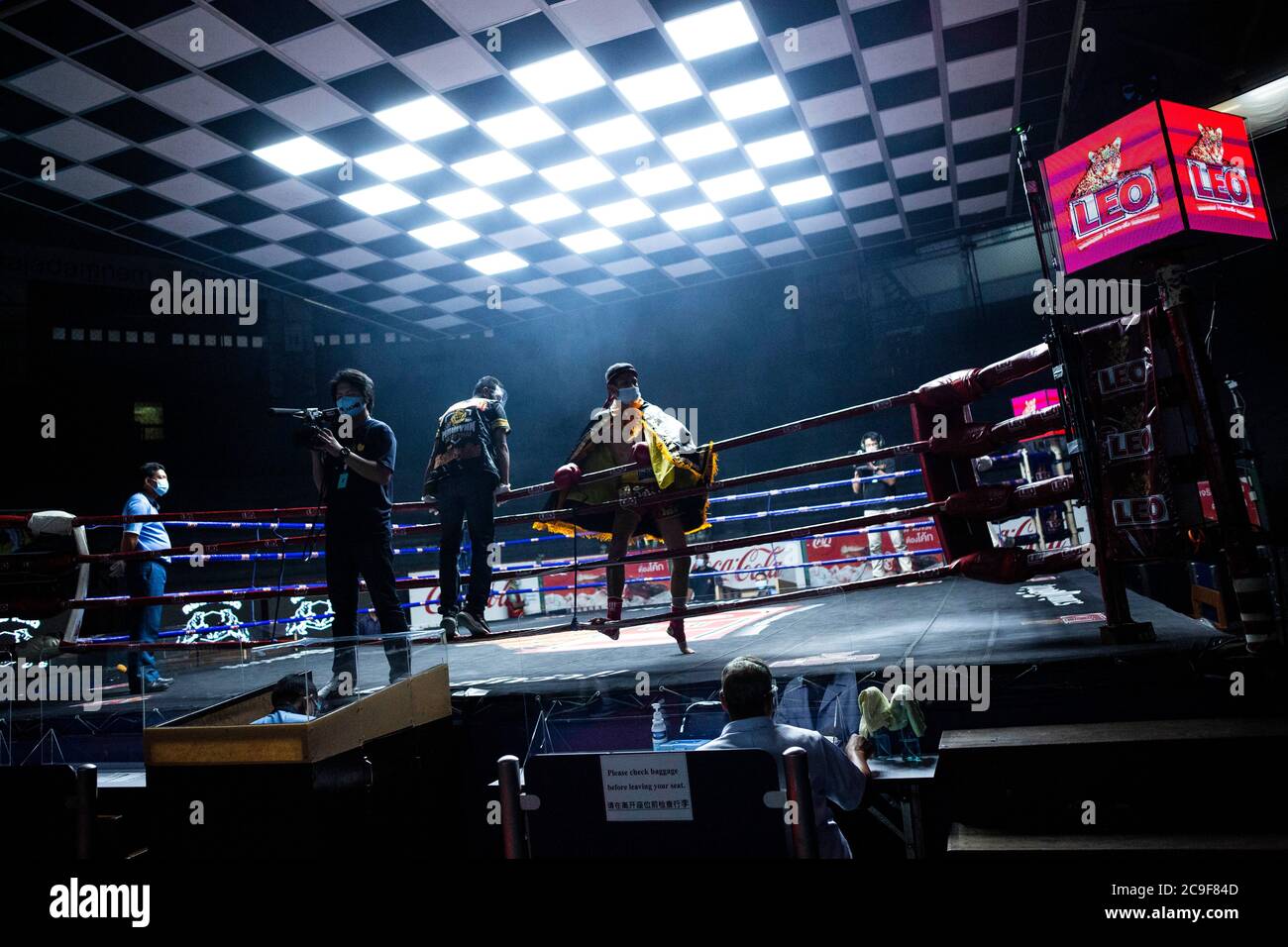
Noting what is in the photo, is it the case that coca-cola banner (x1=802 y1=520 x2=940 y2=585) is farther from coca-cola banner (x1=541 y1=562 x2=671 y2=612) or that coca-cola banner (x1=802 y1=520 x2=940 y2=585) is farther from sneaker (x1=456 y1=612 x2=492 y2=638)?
sneaker (x1=456 y1=612 x2=492 y2=638)

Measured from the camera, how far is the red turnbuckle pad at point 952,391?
8.57 ft

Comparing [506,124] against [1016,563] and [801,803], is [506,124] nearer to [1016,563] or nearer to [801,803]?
[1016,563]

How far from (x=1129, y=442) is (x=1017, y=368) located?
44 cm

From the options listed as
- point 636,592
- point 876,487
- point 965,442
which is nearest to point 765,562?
point 876,487

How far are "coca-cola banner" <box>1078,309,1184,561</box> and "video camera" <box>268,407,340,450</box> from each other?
290 cm

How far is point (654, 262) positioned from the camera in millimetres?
10000

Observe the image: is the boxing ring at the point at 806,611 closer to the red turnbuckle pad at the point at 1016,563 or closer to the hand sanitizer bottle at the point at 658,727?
the red turnbuckle pad at the point at 1016,563

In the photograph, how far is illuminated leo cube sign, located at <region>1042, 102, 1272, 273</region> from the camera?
502 cm

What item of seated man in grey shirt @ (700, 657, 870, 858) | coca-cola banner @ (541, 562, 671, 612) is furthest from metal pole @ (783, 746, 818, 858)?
coca-cola banner @ (541, 562, 671, 612)

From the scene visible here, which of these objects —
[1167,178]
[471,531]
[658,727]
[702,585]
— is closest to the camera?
[658,727]

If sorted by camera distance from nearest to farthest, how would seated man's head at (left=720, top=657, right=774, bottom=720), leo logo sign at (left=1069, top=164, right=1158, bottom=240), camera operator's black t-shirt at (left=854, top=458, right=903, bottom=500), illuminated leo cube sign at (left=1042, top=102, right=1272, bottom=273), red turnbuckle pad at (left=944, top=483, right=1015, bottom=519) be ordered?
1. seated man's head at (left=720, top=657, right=774, bottom=720)
2. red turnbuckle pad at (left=944, top=483, right=1015, bottom=519)
3. illuminated leo cube sign at (left=1042, top=102, right=1272, bottom=273)
4. leo logo sign at (left=1069, top=164, right=1158, bottom=240)
5. camera operator's black t-shirt at (left=854, top=458, right=903, bottom=500)

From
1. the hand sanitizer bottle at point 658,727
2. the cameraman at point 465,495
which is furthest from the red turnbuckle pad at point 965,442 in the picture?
the cameraman at point 465,495

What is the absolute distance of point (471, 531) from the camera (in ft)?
12.0
